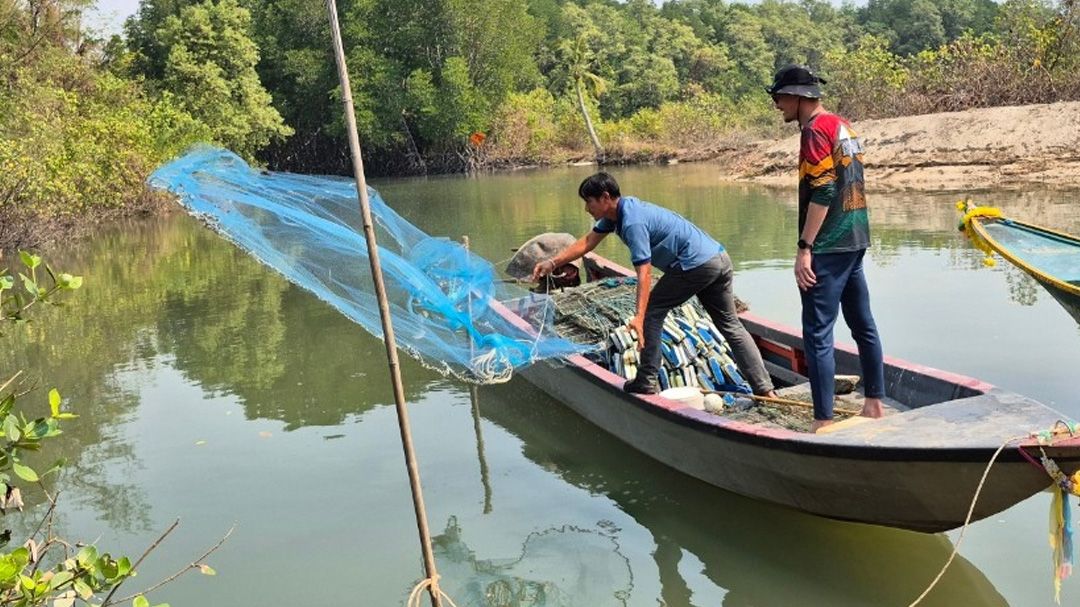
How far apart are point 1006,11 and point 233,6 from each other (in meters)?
21.4

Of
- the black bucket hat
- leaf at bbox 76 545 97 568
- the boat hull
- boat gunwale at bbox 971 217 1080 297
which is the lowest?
the boat hull

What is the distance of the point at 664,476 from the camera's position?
5070mm

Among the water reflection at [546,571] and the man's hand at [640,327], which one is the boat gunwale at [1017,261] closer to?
the man's hand at [640,327]

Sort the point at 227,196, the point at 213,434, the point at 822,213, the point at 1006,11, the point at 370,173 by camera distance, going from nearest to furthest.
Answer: the point at 822,213, the point at 227,196, the point at 213,434, the point at 1006,11, the point at 370,173

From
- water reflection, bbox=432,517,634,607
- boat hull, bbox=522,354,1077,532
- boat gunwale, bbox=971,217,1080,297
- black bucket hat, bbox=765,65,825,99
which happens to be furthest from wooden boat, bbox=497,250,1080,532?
black bucket hat, bbox=765,65,825,99

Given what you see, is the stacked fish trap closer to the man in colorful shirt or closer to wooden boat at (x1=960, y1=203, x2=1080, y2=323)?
the man in colorful shirt

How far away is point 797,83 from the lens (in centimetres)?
404

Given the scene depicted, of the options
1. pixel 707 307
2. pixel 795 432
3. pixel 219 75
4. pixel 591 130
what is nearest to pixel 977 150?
pixel 707 307

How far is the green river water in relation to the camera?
4.04 m

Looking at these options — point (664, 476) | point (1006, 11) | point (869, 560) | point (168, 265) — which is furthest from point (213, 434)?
point (1006, 11)

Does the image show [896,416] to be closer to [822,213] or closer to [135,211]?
[822,213]

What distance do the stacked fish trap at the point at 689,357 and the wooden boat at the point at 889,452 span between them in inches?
17.2

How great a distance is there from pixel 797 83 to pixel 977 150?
15.8 metres

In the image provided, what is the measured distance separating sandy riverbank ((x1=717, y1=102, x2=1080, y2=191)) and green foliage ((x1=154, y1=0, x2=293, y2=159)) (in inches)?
594
